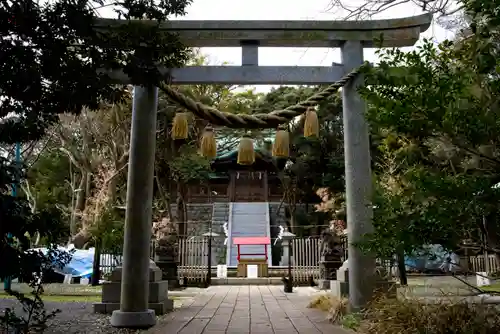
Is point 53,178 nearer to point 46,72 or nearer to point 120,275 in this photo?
point 120,275

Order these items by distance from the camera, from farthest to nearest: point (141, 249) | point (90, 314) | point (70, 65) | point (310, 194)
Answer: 1. point (310, 194)
2. point (90, 314)
3. point (141, 249)
4. point (70, 65)

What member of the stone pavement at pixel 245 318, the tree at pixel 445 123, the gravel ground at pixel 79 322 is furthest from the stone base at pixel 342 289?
the tree at pixel 445 123

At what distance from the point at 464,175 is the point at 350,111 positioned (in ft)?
9.78

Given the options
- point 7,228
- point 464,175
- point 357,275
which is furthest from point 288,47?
point 7,228

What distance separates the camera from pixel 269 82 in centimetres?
576

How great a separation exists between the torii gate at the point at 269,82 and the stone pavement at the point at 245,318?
514 millimetres

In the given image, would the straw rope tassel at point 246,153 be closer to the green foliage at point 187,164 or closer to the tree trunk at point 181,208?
the green foliage at point 187,164

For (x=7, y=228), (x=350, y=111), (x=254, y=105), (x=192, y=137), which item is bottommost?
(x=7, y=228)

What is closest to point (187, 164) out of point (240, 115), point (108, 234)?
point (108, 234)

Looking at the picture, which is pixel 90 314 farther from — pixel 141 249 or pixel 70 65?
pixel 70 65

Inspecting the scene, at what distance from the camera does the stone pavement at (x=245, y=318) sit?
201 inches

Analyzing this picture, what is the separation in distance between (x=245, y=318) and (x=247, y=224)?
1485 centimetres

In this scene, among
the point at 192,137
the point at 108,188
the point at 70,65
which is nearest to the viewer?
the point at 70,65

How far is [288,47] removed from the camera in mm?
6012
